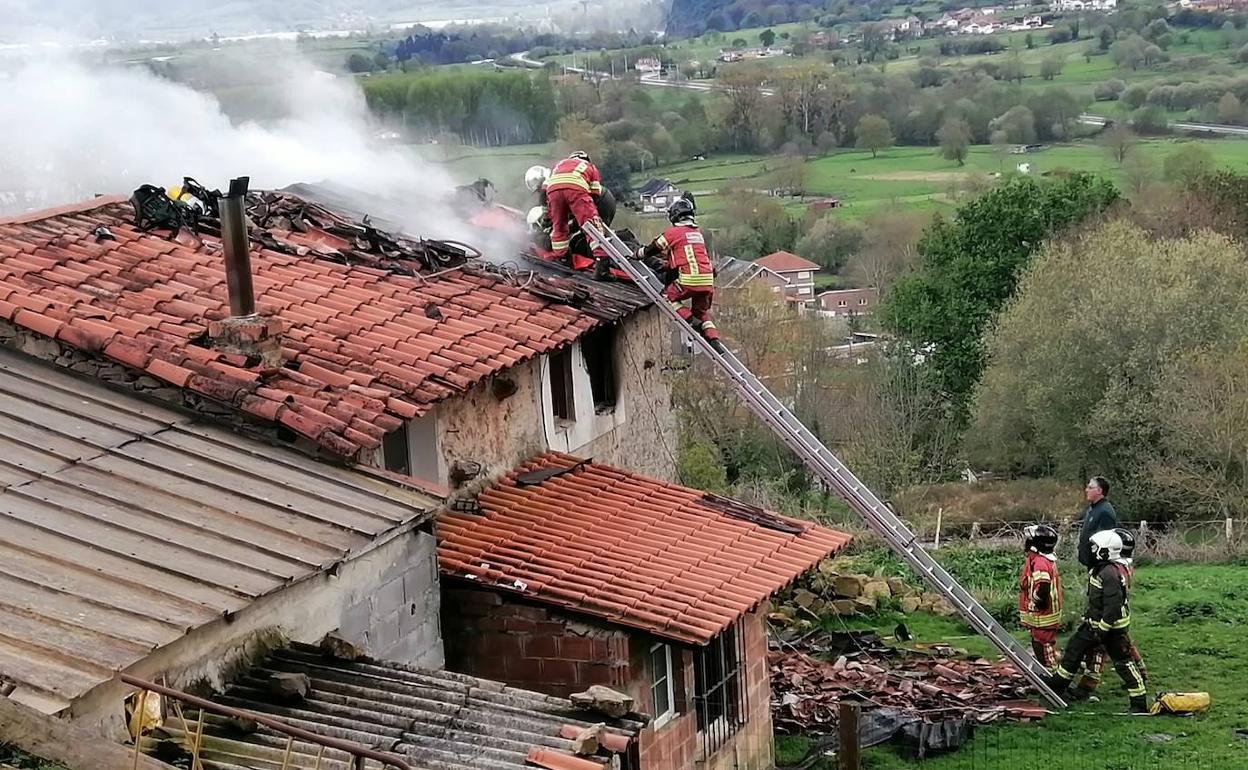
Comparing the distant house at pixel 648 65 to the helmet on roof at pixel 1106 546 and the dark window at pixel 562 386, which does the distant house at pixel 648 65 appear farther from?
the helmet on roof at pixel 1106 546

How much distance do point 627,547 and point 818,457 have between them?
3193 millimetres

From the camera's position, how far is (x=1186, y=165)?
60938mm

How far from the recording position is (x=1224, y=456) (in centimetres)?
3106

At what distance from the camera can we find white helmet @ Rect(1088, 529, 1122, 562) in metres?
14.6

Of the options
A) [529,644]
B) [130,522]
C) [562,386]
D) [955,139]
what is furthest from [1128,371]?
[955,139]

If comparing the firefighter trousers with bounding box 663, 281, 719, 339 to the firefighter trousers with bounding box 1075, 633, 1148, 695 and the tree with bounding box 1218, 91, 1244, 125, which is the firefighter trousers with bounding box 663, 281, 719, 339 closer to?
the firefighter trousers with bounding box 1075, 633, 1148, 695

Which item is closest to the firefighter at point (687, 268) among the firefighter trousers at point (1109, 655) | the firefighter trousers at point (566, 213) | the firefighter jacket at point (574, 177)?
the firefighter trousers at point (566, 213)

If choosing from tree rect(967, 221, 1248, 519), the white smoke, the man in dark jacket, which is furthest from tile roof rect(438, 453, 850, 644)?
tree rect(967, 221, 1248, 519)

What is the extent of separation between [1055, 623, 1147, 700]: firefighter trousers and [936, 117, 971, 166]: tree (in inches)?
2717

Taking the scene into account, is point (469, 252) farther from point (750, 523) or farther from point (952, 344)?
point (952, 344)

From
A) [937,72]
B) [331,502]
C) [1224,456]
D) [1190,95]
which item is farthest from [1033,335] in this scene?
[937,72]

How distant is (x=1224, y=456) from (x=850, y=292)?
104ft

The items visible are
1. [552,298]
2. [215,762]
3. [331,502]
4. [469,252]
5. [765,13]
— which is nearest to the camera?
[215,762]

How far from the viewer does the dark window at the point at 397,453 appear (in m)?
11.8
